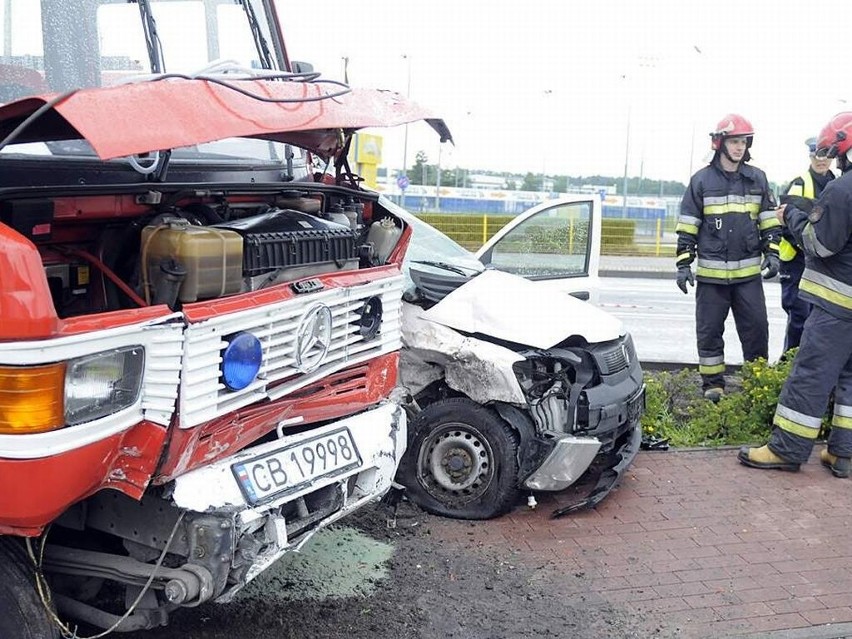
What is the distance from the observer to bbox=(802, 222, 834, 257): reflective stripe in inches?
205

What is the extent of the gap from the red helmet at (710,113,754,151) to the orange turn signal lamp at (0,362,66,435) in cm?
560

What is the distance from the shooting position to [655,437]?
19.5 feet

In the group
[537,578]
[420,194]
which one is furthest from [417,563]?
[420,194]

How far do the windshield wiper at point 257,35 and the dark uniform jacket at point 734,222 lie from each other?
12.4 feet

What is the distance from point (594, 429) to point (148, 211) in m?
2.55

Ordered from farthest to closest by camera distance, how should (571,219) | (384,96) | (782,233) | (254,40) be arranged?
(782,233), (571,219), (254,40), (384,96)

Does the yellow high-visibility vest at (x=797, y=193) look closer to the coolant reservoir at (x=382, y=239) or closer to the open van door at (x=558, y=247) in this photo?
the open van door at (x=558, y=247)

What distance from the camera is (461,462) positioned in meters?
4.63

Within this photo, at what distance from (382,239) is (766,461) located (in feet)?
10.2

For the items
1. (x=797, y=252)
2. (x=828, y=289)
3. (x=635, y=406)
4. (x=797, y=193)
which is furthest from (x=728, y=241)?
(x=635, y=406)

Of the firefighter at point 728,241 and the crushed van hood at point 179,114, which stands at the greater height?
the crushed van hood at point 179,114

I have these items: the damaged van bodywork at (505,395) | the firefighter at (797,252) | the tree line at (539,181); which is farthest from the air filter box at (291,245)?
the tree line at (539,181)

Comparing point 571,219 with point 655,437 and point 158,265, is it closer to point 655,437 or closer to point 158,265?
point 655,437

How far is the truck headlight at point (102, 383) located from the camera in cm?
234
